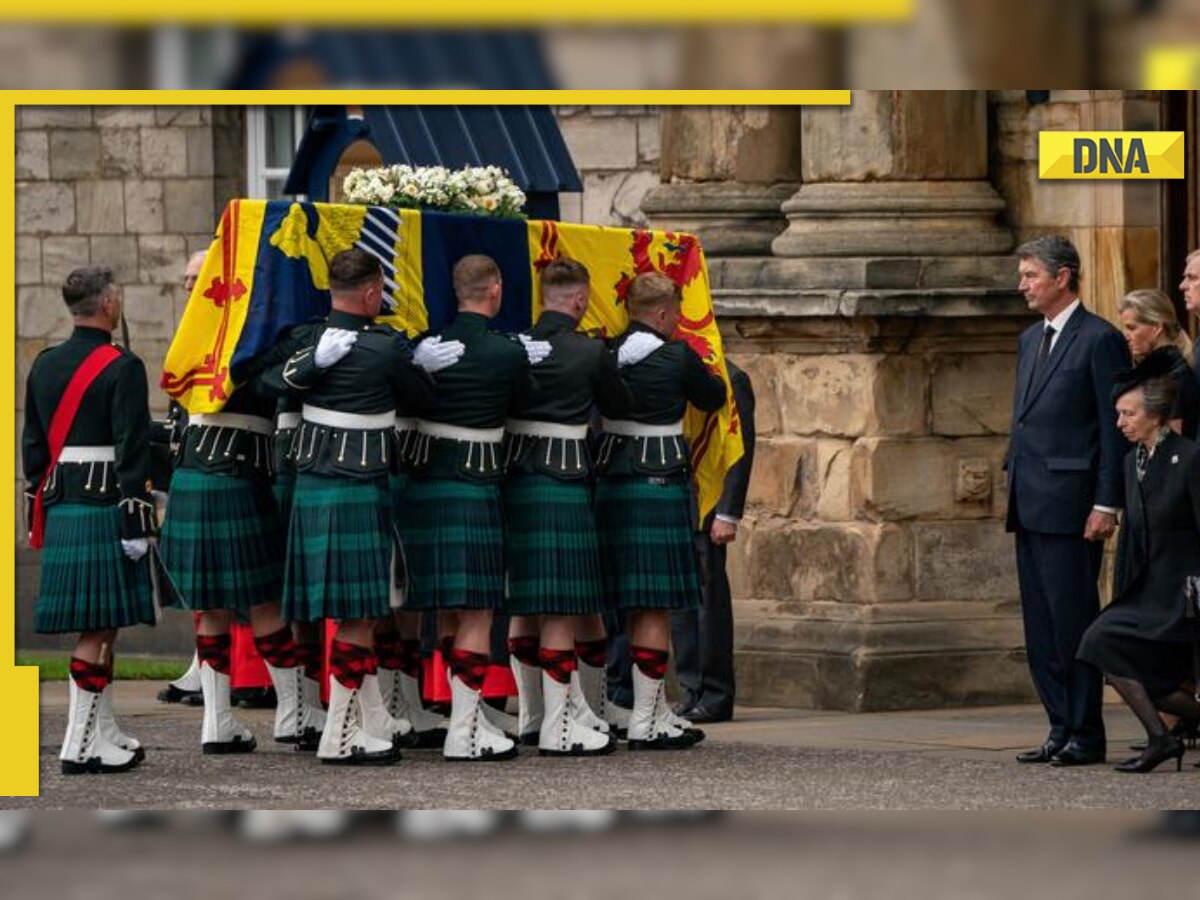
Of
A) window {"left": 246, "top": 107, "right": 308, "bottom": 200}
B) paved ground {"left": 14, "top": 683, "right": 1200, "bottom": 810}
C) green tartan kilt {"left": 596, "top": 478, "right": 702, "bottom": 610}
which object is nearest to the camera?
paved ground {"left": 14, "top": 683, "right": 1200, "bottom": 810}

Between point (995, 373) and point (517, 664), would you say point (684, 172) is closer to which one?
point (995, 373)

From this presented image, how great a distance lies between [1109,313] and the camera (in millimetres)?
14266

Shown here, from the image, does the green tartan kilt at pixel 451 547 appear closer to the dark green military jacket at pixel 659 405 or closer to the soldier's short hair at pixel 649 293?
the dark green military jacket at pixel 659 405

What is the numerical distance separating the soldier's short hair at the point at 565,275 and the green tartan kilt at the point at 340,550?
1.09 metres

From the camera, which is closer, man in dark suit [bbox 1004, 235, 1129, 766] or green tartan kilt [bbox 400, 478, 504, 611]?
man in dark suit [bbox 1004, 235, 1129, 766]

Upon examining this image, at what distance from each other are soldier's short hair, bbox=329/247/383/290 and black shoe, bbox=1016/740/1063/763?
112 inches

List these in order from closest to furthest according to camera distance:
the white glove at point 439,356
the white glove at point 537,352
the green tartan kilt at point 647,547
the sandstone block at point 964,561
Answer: the white glove at point 439,356
the white glove at point 537,352
the green tartan kilt at point 647,547
the sandstone block at point 964,561

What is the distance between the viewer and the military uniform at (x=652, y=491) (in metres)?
12.4

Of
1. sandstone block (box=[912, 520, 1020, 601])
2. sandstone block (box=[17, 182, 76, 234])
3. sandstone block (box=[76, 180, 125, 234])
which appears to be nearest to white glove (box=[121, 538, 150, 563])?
sandstone block (box=[912, 520, 1020, 601])

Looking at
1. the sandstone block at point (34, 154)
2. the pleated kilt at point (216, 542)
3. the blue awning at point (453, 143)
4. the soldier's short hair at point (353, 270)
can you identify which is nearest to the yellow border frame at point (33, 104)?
the soldier's short hair at point (353, 270)

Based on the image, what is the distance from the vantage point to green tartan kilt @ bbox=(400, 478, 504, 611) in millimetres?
11906

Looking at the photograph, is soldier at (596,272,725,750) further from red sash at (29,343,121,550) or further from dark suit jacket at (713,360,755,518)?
red sash at (29,343,121,550)

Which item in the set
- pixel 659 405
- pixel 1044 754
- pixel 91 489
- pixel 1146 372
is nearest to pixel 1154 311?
pixel 1146 372

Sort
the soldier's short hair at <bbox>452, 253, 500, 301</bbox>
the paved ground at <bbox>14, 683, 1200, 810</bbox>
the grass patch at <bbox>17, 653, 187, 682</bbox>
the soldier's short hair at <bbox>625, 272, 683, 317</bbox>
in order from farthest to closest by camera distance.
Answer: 1. the grass patch at <bbox>17, 653, 187, 682</bbox>
2. the soldier's short hair at <bbox>625, 272, 683, 317</bbox>
3. the soldier's short hair at <bbox>452, 253, 500, 301</bbox>
4. the paved ground at <bbox>14, 683, 1200, 810</bbox>
